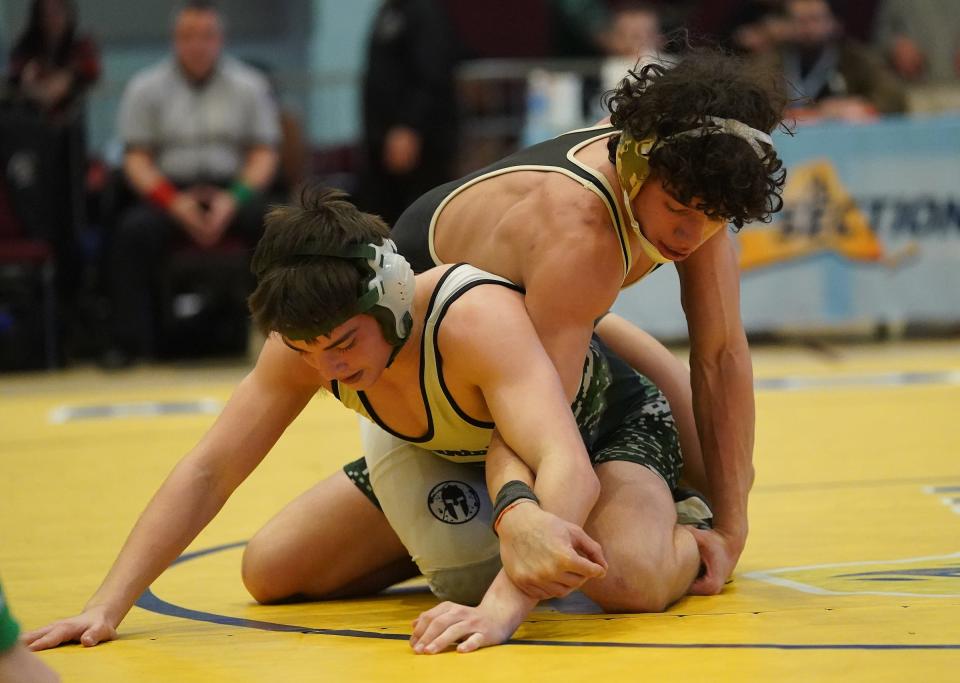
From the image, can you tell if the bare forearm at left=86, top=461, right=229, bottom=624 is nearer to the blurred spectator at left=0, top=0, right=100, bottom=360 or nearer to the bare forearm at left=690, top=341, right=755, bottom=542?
the bare forearm at left=690, top=341, right=755, bottom=542

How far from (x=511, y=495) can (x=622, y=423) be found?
2.81ft

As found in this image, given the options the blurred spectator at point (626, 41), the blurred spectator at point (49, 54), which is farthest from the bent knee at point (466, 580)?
the blurred spectator at point (49, 54)

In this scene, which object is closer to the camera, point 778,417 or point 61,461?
point 61,461

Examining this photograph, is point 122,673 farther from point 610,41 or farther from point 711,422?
point 610,41

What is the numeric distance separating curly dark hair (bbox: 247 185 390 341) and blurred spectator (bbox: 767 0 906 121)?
596 centimetres

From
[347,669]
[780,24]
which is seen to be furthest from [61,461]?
[780,24]

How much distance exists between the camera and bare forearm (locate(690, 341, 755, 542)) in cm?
373

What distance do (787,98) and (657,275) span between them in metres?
4.78

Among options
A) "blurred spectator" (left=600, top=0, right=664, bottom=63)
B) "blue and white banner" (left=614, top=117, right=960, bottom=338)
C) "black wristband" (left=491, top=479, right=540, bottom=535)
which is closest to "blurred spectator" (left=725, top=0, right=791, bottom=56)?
"blurred spectator" (left=600, top=0, right=664, bottom=63)

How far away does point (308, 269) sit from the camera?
9.98ft

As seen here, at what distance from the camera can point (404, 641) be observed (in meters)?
3.13

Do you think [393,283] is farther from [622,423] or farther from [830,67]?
[830,67]

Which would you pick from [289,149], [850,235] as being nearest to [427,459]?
[850,235]

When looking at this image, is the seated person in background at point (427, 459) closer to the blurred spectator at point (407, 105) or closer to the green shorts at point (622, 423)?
the green shorts at point (622, 423)
